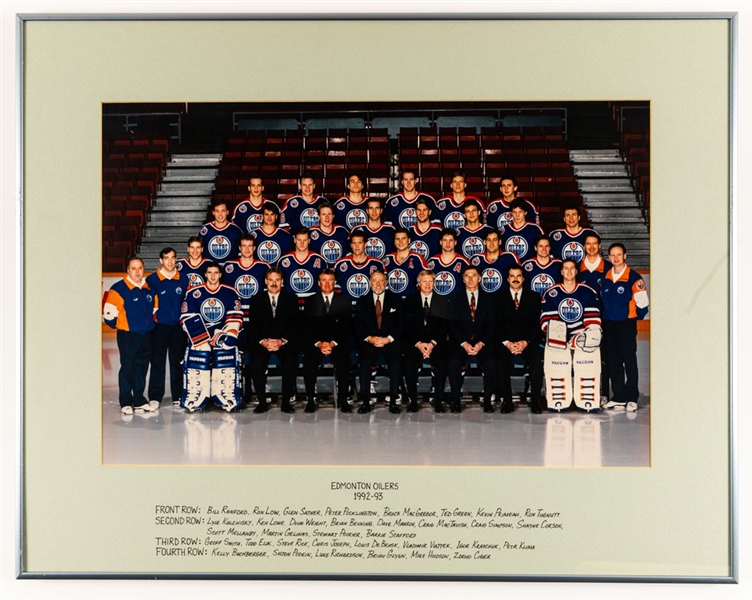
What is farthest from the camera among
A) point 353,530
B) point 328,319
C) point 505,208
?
point 328,319

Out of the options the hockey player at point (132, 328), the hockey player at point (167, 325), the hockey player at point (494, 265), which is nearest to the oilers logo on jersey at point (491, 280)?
the hockey player at point (494, 265)

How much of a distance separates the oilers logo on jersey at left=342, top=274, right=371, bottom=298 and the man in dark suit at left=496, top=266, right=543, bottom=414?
0.50m

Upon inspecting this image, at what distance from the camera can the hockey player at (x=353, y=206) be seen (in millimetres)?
2633

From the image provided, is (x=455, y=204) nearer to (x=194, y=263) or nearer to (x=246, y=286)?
(x=246, y=286)

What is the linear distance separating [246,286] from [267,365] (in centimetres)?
31

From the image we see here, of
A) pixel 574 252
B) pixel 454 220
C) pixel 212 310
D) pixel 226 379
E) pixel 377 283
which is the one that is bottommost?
pixel 226 379

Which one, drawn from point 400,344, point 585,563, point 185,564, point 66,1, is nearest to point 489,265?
point 400,344

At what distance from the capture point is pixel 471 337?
2.66 m

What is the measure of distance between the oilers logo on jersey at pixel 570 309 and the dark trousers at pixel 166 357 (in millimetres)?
1423

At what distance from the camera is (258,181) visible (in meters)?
2.54

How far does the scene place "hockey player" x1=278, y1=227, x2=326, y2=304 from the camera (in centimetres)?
268

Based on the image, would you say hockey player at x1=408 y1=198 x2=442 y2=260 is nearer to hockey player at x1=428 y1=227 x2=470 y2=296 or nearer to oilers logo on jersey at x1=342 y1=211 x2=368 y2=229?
hockey player at x1=428 y1=227 x2=470 y2=296

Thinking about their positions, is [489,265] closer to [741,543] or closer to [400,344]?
[400,344]

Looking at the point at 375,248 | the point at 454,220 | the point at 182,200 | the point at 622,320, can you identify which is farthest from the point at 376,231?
the point at 622,320
